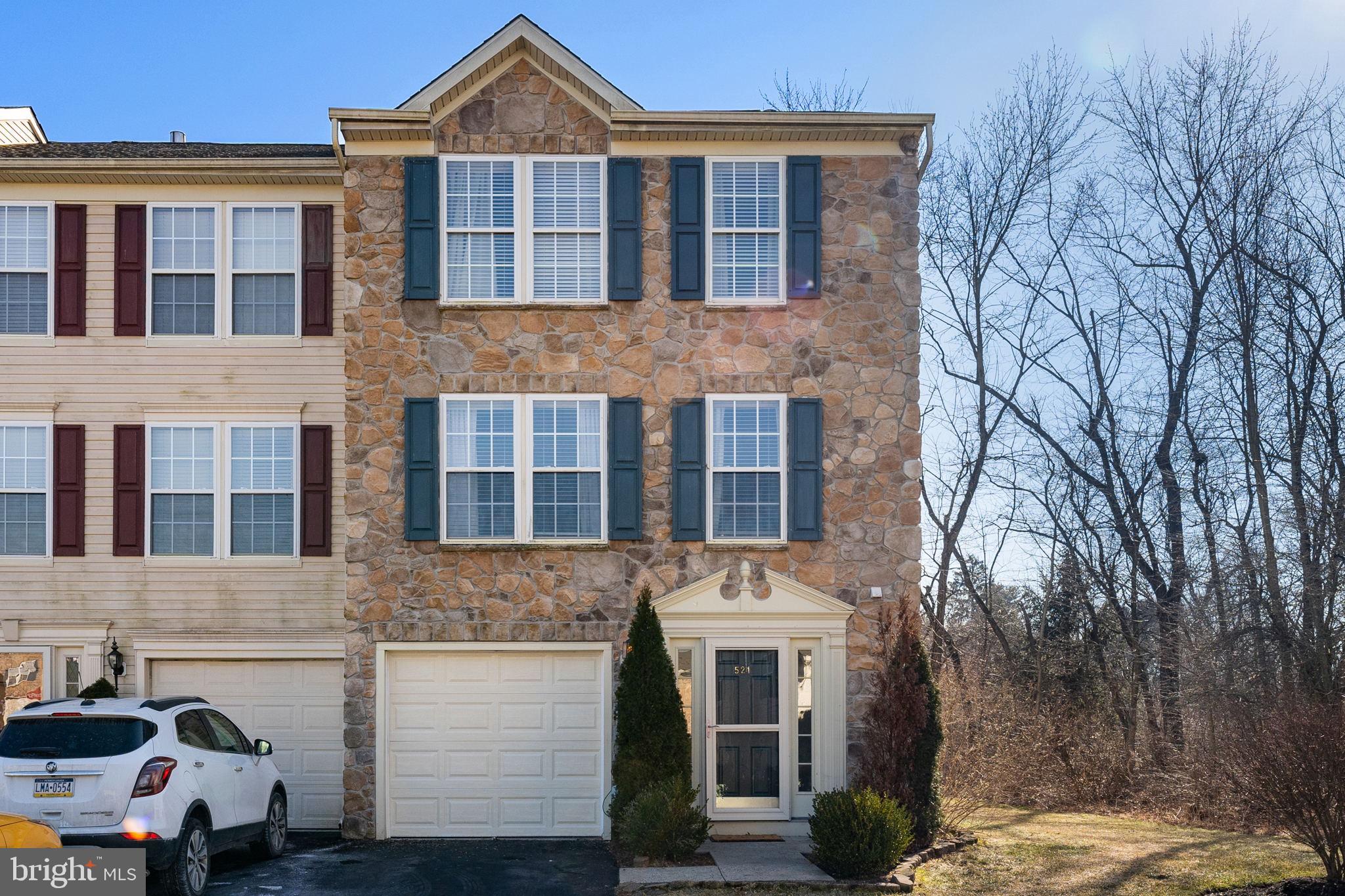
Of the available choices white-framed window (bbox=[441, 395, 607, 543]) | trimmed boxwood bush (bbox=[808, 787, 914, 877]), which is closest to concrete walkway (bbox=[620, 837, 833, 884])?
trimmed boxwood bush (bbox=[808, 787, 914, 877])

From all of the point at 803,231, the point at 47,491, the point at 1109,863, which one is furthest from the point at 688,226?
the point at 47,491

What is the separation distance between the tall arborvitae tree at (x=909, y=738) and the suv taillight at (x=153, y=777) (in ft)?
21.4

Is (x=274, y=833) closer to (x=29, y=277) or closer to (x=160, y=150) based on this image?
(x=29, y=277)

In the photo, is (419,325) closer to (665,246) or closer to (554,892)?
(665,246)

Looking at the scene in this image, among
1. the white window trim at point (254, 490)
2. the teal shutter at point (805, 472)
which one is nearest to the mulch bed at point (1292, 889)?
the teal shutter at point (805, 472)

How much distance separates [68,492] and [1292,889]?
13340 millimetres

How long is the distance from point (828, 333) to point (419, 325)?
4.48 m

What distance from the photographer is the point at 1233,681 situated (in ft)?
59.7

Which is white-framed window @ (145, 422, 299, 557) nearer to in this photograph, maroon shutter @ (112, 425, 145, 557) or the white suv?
maroon shutter @ (112, 425, 145, 557)

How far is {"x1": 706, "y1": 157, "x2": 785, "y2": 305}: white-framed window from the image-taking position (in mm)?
13875

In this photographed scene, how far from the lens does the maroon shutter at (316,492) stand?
14656 mm

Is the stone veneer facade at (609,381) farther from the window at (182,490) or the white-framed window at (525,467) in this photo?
the window at (182,490)

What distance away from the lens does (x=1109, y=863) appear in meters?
12.2

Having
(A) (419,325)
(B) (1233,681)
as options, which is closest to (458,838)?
(A) (419,325)
